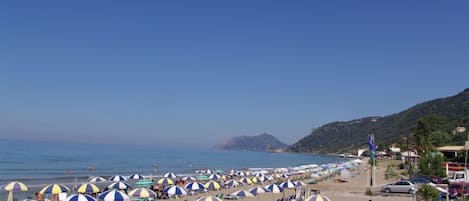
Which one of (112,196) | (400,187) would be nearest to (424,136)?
(400,187)

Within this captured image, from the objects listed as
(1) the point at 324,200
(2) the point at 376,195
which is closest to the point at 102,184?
(2) the point at 376,195

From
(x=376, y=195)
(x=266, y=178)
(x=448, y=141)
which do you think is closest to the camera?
(x=376, y=195)

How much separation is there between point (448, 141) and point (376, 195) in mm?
53787

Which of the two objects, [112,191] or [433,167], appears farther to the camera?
[433,167]

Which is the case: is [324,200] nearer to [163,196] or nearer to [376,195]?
[376,195]

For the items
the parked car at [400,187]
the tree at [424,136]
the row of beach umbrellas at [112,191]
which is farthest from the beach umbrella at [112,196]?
the tree at [424,136]

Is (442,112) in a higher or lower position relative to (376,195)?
higher

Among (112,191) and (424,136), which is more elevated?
(424,136)

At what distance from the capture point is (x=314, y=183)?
44281 mm

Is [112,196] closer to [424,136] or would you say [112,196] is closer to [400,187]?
[400,187]

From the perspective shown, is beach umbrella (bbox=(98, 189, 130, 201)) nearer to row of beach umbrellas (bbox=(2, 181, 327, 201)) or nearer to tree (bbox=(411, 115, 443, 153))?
row of beach umbrellas (bbox=(2, 181, 327, 201))

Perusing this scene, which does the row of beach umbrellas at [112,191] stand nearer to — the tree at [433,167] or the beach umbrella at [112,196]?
the beach umbrella at [112,196]

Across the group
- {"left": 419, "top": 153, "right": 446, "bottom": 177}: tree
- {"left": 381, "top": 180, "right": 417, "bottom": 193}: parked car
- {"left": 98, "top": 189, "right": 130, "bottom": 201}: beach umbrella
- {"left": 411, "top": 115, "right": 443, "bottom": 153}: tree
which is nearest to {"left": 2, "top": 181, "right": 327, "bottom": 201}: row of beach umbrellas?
{"left": 98, "top": 189, "right": 130, "bottom": 201}: beach umbrella

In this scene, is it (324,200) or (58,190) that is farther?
(58,190)
